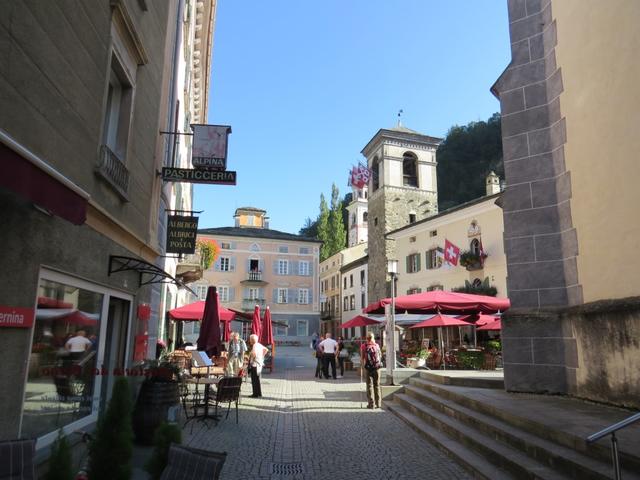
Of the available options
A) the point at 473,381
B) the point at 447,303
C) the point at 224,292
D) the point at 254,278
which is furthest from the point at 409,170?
the point at 473,381

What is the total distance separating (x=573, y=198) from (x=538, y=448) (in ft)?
15.3

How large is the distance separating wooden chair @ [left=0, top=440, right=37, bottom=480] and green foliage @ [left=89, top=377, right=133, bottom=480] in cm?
37

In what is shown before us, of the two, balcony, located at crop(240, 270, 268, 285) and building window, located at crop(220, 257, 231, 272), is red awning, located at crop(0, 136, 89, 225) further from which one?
building window, located at crop(220, 257, 231, 272)

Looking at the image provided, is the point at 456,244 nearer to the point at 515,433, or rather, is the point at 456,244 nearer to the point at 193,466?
the point at 515,433

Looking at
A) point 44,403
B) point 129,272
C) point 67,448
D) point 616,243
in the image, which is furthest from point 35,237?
point 616,243

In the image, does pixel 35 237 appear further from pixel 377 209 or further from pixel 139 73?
pixel 377 209

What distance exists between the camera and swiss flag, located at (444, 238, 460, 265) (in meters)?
29.6

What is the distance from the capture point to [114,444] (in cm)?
342

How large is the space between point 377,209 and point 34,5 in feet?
129

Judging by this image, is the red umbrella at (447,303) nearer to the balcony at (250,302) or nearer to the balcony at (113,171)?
the balcony at (113,171)

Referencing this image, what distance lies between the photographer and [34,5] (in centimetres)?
445

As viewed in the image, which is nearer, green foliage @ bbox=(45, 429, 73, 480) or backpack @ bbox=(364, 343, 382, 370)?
green foliage @ bbox=(45, 429, 73, 480)

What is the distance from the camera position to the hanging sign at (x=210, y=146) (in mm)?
9602

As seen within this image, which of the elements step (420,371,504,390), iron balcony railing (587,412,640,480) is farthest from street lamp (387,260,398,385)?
iron balcony railing (587,412,640,480)
